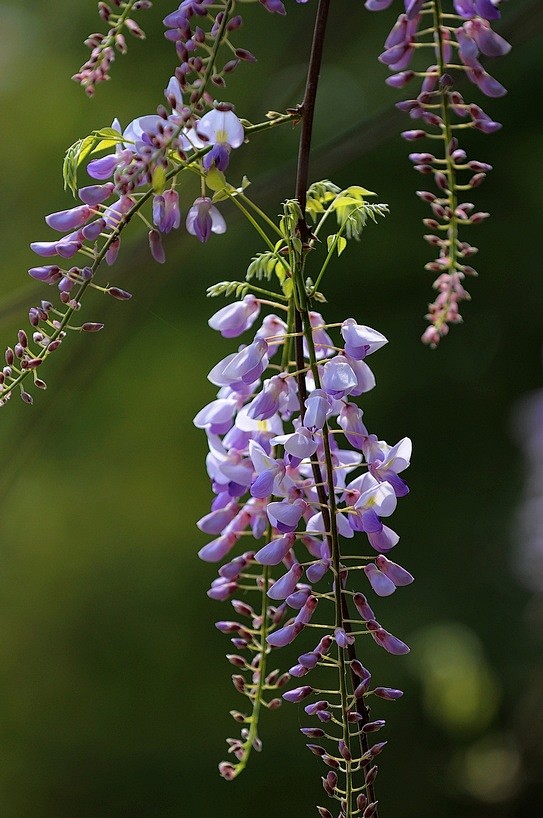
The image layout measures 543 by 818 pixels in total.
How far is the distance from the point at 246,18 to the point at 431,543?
731 millimetres

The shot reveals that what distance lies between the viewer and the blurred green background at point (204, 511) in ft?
3.69

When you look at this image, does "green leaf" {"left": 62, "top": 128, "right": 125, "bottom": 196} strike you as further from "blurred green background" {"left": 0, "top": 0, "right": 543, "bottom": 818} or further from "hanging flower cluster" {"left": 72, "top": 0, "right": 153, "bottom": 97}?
"blurred green background" {"left": 0, "top": 0, "right": 543, "bottom": 818}

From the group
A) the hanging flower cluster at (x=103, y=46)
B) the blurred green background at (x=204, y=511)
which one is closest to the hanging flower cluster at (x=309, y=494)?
the hanging flower cluster at (x=103, y=46)

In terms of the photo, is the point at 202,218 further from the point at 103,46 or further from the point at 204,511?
the point at 204,511

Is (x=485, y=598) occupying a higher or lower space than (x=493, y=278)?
lower

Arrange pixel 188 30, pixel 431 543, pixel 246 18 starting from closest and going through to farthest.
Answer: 1. pixel 188 30
2. pixel 246 18
3. pixel 431 543

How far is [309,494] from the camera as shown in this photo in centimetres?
39

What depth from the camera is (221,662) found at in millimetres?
1238

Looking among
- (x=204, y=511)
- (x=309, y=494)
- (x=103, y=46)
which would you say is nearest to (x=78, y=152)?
(x=103, y=46)

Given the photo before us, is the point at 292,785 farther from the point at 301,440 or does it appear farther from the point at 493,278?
the point at 301,440

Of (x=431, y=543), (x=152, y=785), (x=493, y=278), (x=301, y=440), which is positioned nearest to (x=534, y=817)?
(x=431, y=543)

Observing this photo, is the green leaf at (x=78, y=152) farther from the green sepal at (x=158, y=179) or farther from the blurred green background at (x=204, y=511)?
the blurred green background at (x=204, y=511)

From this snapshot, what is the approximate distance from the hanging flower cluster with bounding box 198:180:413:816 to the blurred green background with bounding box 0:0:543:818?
709 mm

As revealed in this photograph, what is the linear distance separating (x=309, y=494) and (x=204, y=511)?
2.78 ft
